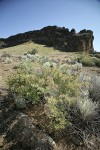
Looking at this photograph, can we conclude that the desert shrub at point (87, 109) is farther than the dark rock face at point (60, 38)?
No

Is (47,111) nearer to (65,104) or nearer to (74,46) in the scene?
(65,104)

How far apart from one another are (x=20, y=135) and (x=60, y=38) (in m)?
57.1

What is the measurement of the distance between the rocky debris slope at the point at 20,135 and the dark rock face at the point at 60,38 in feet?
150

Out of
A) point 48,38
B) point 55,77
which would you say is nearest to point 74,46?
point 48,38

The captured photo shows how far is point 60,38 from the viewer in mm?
61656

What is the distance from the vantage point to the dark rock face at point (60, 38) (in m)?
54.2

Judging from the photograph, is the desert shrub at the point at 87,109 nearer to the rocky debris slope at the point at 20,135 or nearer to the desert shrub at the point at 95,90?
the desert shrub at the point at 95,90

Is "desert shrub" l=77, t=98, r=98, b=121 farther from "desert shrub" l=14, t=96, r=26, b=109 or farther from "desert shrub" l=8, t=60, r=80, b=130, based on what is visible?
"desert shrub" l=14, t=96, r=26, b=109

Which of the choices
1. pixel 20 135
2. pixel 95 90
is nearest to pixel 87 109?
pixel 95 90

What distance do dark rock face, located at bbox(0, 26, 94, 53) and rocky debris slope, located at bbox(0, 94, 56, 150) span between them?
45791mm

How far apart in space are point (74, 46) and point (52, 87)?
153 ft

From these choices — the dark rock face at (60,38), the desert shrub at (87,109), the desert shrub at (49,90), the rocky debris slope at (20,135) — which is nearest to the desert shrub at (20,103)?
the desert shrub at (49,90)

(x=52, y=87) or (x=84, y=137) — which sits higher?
(x=52, y=87)

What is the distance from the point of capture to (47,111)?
627 centimetres
